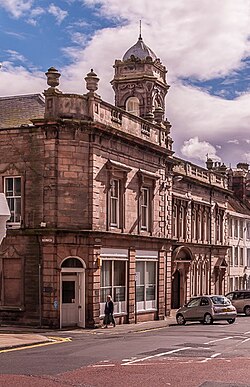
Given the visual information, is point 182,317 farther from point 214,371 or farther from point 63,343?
point 214,371

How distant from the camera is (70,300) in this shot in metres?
33.9

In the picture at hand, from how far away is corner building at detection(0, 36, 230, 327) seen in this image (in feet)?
→ 110

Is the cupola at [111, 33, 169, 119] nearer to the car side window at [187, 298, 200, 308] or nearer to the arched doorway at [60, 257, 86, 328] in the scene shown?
the car side window at [187, 298, 200, 308]

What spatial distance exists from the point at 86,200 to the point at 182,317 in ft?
31.7

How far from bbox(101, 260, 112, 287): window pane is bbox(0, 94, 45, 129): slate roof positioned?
25.7 ft

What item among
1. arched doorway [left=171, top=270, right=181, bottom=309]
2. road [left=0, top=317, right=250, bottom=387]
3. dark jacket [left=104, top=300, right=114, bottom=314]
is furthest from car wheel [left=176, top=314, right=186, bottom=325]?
arched doorway [left=171, top=270, right=181, bottom=309]

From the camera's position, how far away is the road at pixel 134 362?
1659 cm

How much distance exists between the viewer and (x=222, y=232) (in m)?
61.9

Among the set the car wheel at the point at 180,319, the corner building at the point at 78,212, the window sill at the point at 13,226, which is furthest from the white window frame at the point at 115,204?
the car wheel at the point at 180,319

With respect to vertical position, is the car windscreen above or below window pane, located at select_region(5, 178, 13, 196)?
below

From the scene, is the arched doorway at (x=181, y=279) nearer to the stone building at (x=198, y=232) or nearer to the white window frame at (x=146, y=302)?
the stone building at (x=198, y=232)

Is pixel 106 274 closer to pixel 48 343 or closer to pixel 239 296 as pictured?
pixel 48 343

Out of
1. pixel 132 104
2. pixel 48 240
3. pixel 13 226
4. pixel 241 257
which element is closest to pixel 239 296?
pixel 132 104

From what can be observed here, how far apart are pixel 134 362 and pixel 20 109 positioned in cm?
2086
